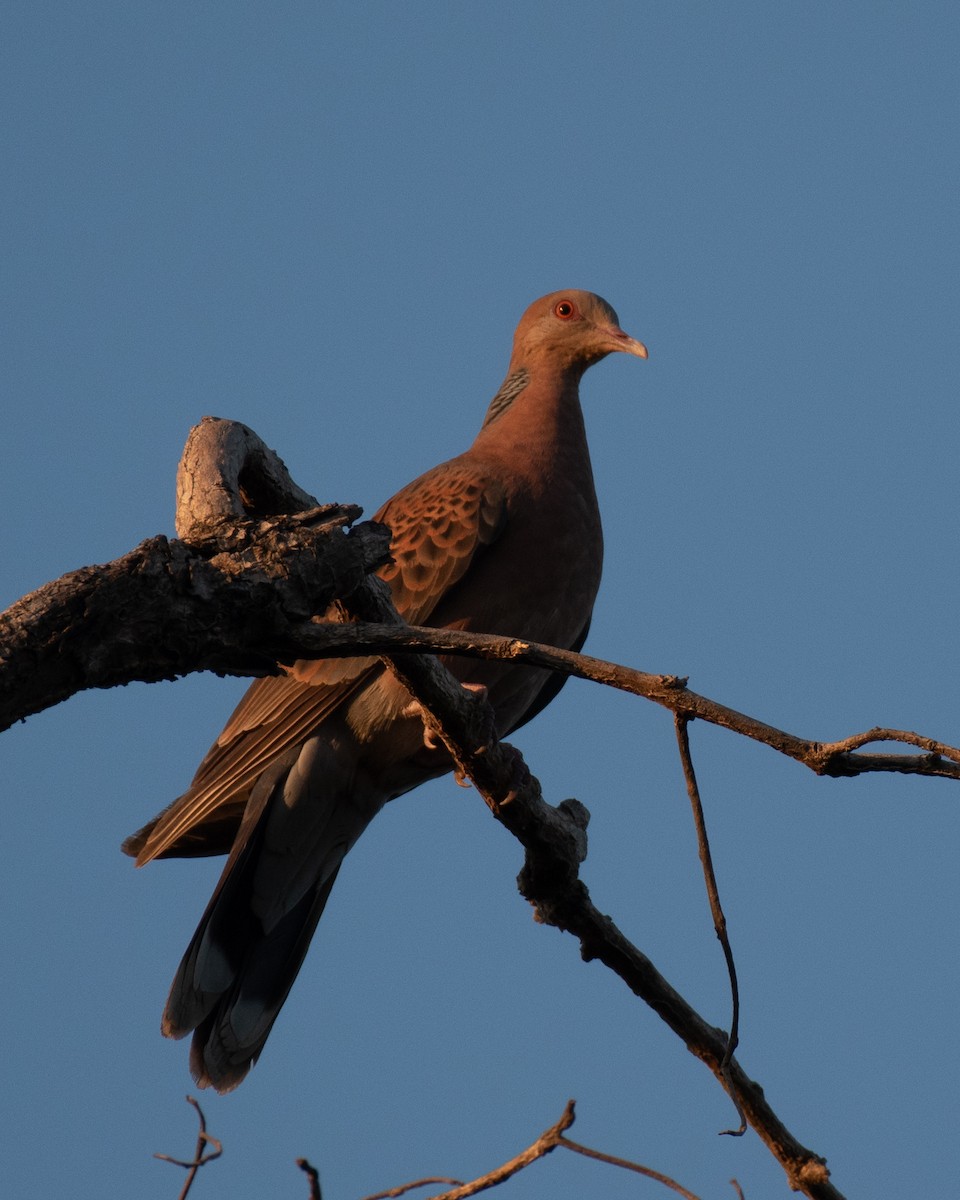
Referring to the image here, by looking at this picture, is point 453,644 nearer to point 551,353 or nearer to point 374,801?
point 374,801

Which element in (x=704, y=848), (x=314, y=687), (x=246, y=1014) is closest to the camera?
(x=704, y=848)

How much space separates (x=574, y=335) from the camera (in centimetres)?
662

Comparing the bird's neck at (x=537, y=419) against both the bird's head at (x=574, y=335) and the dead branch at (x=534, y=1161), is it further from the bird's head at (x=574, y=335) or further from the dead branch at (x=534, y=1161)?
the dead branch at (x=534, y=1161)

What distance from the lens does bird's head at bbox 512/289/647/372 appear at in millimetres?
6582

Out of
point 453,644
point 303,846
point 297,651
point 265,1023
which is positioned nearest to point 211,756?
point 303,846

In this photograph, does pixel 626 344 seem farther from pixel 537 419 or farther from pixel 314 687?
pixel 314 687

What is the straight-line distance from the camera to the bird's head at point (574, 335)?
6582mm

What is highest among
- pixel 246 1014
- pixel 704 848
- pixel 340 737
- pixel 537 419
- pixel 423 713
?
pixel 537 419

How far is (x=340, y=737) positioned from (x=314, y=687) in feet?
0.63

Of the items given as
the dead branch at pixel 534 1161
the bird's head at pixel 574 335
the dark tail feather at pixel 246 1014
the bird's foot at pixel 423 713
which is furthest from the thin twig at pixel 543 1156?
the bird's head at pixel 574 335

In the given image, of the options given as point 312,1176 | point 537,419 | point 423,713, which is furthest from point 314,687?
point 312,1176

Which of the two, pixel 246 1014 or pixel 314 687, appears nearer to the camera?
pixel 246 1014

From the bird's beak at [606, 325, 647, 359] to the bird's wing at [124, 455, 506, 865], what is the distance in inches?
50.7

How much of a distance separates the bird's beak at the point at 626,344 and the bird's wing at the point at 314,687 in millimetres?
1288
